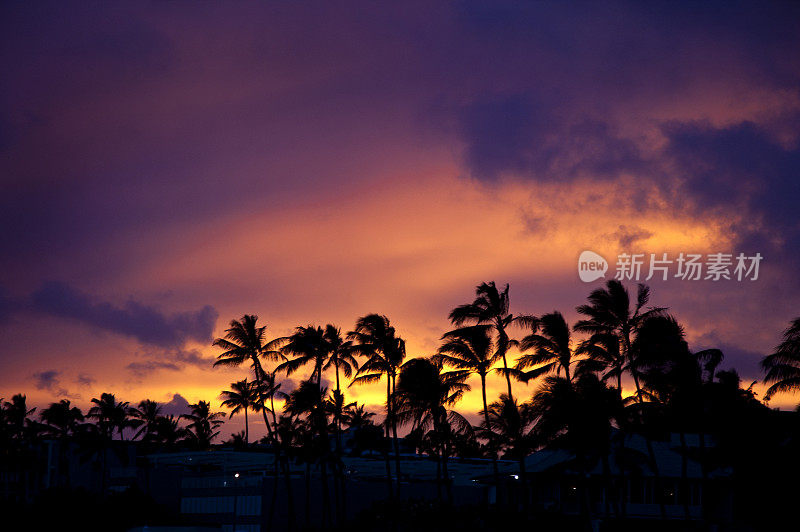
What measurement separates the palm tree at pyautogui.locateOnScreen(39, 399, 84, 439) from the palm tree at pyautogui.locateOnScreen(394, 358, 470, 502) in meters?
75.5

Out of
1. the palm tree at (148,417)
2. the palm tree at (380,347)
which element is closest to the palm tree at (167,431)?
the palm tree at (148,417)

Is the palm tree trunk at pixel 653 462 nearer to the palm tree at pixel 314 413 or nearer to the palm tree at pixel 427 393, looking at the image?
the palm tree at pixel 427 393

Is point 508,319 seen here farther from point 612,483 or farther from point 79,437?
point 79,437

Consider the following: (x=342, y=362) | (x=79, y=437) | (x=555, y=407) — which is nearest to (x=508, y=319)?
(x=555, y=407)

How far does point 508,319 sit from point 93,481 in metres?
81.0

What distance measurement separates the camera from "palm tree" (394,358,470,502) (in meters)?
50.9

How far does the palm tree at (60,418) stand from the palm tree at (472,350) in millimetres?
79471

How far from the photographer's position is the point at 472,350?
164 feet

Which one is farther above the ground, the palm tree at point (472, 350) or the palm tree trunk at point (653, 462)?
the palm tree at point (472, 350)

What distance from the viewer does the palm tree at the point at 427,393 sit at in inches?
2004

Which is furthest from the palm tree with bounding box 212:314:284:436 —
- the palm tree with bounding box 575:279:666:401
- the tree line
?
the palm tree with bounding box 575:279:666:401

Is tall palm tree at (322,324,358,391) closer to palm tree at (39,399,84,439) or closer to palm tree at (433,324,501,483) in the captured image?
palm tree at (433,324,501,483)

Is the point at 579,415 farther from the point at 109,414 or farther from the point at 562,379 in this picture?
the point at 109,414

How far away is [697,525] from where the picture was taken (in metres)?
45.5
